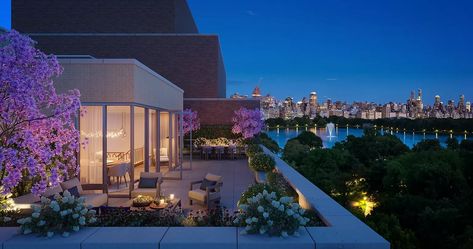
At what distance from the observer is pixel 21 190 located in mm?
9227

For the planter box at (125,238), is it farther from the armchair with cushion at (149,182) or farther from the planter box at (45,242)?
the armchair with cushion at (149,182)

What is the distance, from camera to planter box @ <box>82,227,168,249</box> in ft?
17.2

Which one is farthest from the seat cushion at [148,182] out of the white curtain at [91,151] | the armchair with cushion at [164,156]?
the armchair with cushion at [164,156]

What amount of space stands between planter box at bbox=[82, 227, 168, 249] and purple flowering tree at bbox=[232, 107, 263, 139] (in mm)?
19629

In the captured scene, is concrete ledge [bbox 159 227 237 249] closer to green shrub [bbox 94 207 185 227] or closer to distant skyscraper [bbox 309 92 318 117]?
green shrub [bbox 94 207 185 227]

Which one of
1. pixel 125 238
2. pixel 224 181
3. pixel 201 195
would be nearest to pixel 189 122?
pixel 224 181

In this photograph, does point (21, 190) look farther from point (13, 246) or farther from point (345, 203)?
point (345, 203)

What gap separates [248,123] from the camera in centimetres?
2550

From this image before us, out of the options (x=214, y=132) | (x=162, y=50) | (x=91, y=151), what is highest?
(x=162, y=50)

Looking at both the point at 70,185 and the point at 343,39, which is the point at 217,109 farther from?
the point at 343,39

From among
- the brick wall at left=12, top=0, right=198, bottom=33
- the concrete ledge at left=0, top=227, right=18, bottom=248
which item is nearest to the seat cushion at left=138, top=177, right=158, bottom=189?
the concrete ledge at left=0, top=227, right=18, bottom=248

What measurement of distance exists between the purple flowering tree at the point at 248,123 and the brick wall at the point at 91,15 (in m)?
9.68

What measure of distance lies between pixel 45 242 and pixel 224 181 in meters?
9.93

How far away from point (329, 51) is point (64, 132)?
81.1 meters
